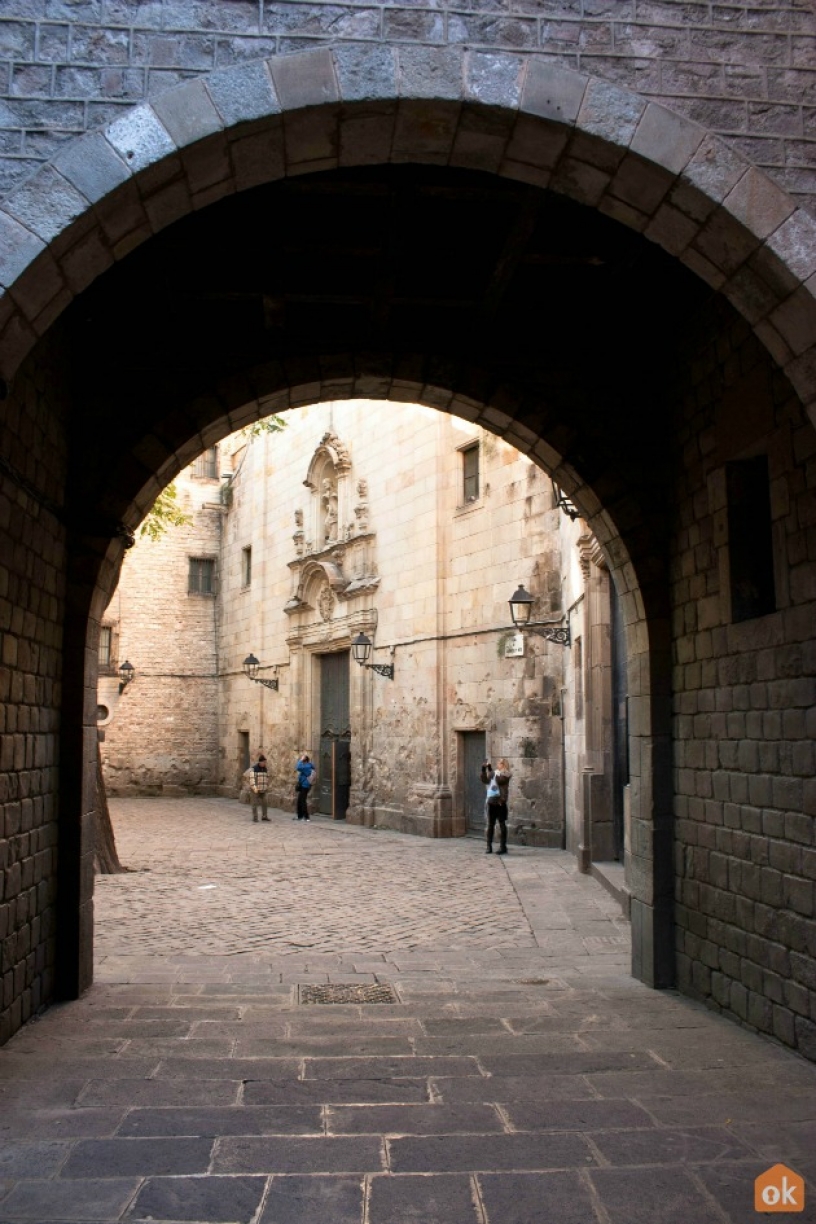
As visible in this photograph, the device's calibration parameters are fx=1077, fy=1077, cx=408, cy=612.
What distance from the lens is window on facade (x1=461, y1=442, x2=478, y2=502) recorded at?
52.5 ft

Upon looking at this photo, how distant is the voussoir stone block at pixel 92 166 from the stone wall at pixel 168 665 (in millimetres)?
22027

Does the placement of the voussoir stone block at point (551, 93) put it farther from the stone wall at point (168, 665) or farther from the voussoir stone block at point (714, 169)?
the stone wall at point (168, 665)

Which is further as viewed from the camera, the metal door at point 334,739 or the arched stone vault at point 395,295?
the metal door at point 334,739

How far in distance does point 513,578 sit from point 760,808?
31.8ft

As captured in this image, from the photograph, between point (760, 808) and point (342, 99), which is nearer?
point (342, 99)

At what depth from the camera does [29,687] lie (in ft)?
17.7

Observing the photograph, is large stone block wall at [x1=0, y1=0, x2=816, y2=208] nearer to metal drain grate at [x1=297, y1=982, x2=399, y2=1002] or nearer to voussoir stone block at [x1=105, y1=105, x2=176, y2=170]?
voussoir stone block at [x1=105, y1=105, x2=176, y2=170]

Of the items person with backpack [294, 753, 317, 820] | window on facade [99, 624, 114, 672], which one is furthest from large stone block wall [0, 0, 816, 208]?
window on facade [99, 624, 114, 672]

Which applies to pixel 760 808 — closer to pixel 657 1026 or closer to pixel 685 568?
pixel 657 1026

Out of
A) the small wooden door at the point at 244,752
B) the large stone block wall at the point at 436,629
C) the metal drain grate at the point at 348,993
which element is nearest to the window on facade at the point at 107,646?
the small wooden door at the point at 244,752

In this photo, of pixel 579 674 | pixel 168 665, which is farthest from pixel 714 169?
pixel 168 665

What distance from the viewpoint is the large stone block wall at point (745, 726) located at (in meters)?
4.69

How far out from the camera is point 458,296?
6348 millimetres

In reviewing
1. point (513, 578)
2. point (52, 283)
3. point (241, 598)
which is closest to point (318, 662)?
point (241, 598)
